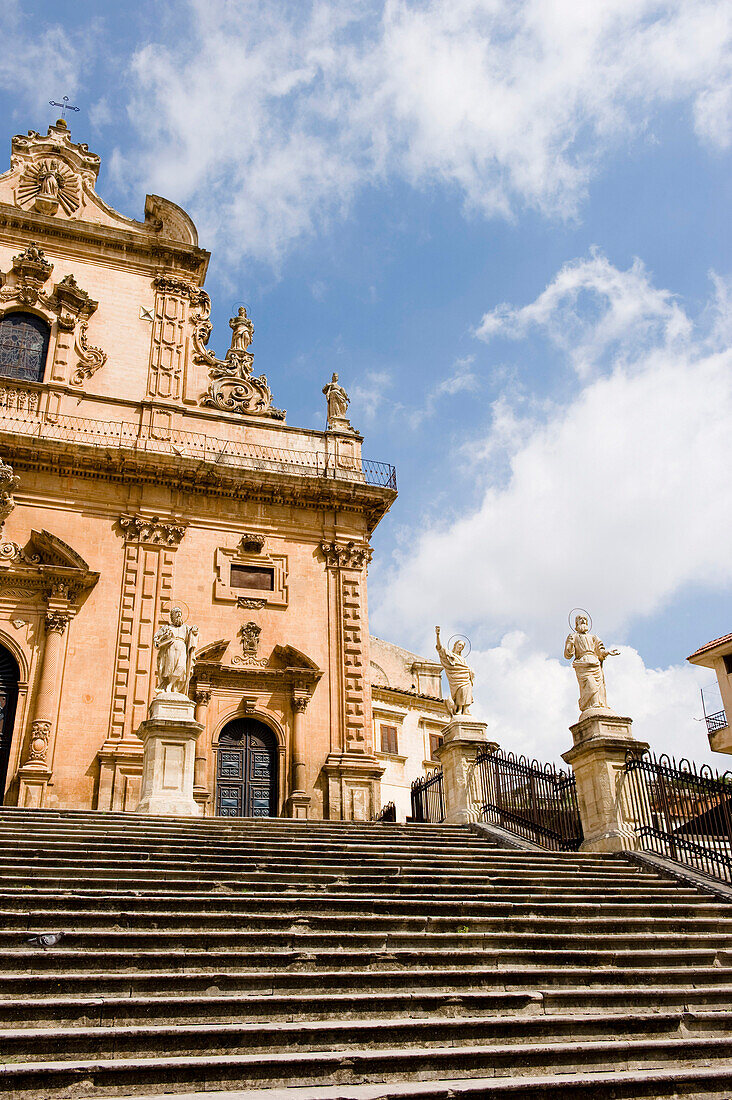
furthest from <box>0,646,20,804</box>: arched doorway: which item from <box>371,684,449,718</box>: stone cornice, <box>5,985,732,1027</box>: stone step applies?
<box>371,684,449,718</box>: stone cornice

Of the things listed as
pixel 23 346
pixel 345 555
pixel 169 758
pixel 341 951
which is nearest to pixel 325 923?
pixel 341 951

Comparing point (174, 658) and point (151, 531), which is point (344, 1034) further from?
point (151, 531)

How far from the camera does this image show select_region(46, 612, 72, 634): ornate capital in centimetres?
1875

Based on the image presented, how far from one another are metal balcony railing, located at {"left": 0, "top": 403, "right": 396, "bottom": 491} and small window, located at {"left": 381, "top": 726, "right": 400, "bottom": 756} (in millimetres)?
15455

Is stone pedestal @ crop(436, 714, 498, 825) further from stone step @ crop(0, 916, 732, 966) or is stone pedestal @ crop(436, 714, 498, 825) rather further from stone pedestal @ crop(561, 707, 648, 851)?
stone step @ crop(0, 916, 732, 966)

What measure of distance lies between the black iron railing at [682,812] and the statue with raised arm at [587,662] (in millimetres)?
1173

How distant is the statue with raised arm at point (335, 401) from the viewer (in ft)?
79.0

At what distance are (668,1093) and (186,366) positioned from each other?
20.4 metres

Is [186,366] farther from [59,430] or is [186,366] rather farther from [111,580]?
[111,580]

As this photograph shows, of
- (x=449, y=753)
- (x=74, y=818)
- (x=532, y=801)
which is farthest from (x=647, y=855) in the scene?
(x=74, y=818)

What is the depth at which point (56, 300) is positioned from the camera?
2222 cm

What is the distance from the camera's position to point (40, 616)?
62.1 feet

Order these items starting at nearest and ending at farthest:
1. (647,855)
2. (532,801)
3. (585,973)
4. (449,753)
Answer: (585,973), (647,855), (532,801), (449,753)

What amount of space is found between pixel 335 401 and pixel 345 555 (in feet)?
15.4
